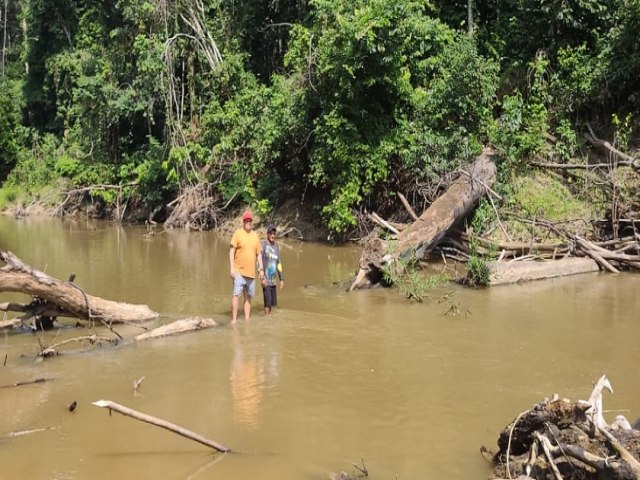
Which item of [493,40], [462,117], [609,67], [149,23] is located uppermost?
[149,23]

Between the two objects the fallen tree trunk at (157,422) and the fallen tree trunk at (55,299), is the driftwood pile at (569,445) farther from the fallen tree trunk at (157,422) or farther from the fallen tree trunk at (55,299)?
the fallen tree trunk at (55,299)

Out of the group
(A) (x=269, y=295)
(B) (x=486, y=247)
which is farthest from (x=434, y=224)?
(A) (x=269, y=295)

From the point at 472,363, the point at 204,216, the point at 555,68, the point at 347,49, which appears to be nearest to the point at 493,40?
the point at 555,68

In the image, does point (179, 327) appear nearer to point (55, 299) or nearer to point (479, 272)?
point (55, 299)

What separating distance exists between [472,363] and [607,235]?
8.13 meters

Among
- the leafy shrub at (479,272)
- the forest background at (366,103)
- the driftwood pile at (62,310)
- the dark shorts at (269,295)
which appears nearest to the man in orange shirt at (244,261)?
the dark shorts at (269,295)

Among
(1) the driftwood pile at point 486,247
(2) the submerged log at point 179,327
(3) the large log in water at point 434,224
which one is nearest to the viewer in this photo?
(2) the submerged log at point 179,327

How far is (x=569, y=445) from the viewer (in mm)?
4191

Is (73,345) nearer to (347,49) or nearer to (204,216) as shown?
(347,49)

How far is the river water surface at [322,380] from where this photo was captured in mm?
5074

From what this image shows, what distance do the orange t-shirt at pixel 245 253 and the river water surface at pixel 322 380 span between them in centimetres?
77

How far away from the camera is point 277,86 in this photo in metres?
19.6

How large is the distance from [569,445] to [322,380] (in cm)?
308

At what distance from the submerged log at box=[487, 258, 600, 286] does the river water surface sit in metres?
0.38
